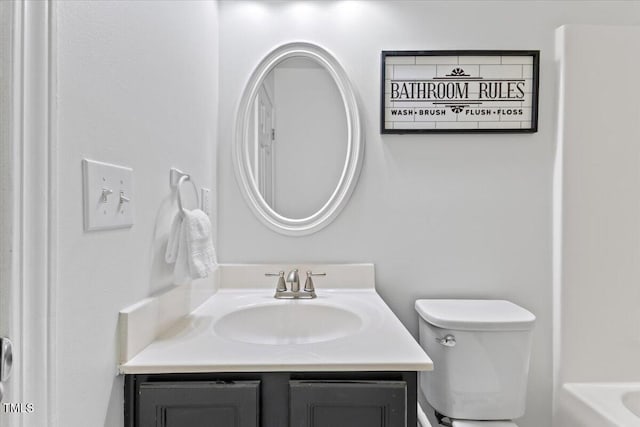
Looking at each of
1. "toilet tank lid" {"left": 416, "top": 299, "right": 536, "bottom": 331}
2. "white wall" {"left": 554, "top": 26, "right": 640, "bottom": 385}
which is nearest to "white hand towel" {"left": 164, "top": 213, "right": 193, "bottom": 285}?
"toilet tank lid" {"left": 416, "top": 299, "right": 536, "bottom": 331}

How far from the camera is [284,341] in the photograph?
133 centimetres

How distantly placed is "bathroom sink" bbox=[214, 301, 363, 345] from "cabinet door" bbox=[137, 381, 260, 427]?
437 mm

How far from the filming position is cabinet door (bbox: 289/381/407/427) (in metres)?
0.83

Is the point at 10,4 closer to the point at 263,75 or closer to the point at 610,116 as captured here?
the point at 263,75

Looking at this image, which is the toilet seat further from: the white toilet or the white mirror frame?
the white mirror frame

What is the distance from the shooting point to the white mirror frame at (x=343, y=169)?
1.57 meters

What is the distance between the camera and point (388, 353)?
893 millimetres

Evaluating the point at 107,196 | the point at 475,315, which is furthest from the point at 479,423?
the point at 107,196

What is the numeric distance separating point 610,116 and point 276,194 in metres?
1.31

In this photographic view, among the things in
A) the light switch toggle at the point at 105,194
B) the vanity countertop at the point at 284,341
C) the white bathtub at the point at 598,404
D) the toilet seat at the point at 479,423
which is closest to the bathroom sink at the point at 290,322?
the vanity countertop at the point at 284,341

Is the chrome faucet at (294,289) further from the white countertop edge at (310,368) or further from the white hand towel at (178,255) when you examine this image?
the white countertop edge at (310,368)

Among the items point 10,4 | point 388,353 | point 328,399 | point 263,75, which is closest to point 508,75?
point 263,75

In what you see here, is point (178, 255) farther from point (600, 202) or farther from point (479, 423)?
point (600, 202)

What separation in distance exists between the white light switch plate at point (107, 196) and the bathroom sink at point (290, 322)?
0.57m
